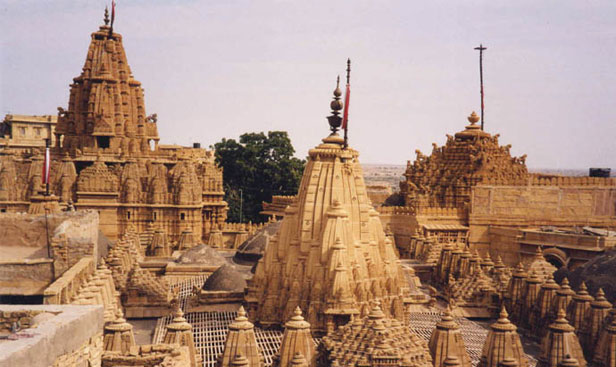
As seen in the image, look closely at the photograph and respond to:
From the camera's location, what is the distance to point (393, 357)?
11414mm

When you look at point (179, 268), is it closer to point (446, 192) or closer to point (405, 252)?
point (405, 252)

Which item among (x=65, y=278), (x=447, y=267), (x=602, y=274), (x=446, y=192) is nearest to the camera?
(x=65, y=278)

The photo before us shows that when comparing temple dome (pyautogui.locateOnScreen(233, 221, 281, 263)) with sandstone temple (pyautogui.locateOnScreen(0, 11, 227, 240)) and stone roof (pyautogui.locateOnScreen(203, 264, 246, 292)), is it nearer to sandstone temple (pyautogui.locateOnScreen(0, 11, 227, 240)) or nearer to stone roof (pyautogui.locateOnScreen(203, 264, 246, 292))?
stone roof (pyautogui.locateOnScreen(203, 264, 246, 292))

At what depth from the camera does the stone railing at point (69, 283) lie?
11.3m

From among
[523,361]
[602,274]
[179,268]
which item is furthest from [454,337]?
[179,268]

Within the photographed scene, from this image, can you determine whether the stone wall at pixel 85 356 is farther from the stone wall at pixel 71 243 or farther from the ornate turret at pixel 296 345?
the stone wall at pixel 71 243

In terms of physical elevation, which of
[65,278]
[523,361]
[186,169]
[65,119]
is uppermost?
[65,119]

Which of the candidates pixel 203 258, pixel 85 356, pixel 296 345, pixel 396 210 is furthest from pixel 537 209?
pixel 85 356

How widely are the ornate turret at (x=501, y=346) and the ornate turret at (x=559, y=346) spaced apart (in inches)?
16.9

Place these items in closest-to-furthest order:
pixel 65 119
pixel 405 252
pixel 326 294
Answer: pixel 326 294, pixel 405 252, pixel 65 119

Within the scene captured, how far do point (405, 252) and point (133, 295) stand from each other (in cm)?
1633

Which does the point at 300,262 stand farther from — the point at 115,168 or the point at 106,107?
the point at 106,107

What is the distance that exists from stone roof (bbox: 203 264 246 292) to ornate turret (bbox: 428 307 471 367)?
757 centimetres

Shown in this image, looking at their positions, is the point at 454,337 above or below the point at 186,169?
below
